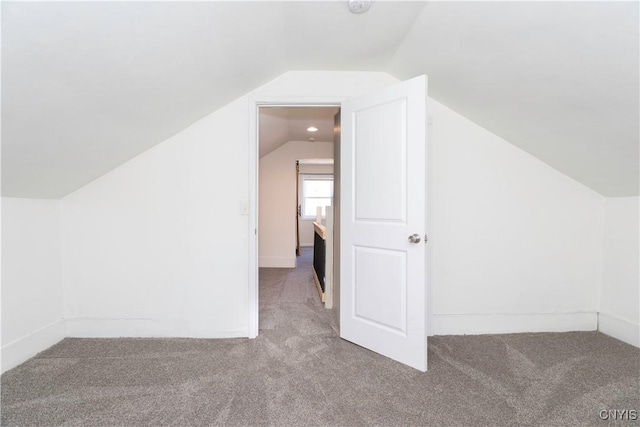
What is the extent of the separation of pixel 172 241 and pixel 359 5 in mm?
2117

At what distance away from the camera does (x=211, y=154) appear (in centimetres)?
227

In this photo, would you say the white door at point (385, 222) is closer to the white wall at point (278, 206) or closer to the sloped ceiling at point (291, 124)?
the sloped ceiling at point (291, 124)

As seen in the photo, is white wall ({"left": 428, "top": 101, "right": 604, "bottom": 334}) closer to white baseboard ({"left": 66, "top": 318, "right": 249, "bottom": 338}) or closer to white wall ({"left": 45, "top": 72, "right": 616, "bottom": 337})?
→ white wall ({"left": 45, "top": 72, "right": 616, "bottom": 337})

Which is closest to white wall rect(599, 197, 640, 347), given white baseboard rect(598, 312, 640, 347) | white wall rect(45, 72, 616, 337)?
white baseboard rect(598, 312, 640, 347)

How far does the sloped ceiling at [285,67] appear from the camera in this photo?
47.5 inches

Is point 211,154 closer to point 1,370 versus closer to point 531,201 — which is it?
point 1,370

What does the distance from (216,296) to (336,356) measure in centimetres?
106

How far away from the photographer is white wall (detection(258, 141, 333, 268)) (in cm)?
498

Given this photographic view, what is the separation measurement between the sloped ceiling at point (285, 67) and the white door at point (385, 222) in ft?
1.24

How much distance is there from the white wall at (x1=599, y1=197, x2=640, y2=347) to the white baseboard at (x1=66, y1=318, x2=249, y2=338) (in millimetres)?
3046

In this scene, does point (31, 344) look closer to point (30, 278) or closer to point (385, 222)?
point (30, 278)

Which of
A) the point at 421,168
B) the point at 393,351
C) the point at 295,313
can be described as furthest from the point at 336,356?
the point at 421,168

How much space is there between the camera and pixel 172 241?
2279 mm

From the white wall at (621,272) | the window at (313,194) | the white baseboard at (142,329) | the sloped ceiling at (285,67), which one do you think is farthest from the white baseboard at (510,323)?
the window at (313,194)
